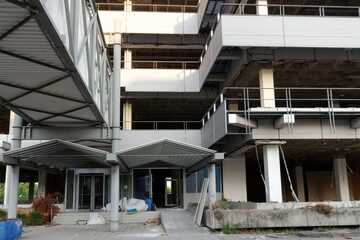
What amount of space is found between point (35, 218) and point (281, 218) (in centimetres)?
→ 1297

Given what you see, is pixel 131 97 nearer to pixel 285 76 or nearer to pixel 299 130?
pixel 285 76

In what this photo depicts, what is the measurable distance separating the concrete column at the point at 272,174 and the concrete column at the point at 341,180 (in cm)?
771

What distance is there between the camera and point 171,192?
2920 centimetres

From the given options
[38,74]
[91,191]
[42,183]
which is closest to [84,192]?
[91,191]

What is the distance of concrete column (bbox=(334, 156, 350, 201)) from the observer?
21969mm

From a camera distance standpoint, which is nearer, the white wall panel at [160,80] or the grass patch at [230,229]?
the grass patch at [230,229]

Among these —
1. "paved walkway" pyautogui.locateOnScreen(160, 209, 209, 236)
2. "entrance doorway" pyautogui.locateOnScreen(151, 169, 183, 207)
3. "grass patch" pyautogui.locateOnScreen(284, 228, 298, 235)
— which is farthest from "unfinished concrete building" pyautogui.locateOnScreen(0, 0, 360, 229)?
"grass patch" pyautogui.locateOnScreen(284, 228, 298, 235)

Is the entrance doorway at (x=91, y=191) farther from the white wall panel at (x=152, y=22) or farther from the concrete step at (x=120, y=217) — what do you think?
the white wall panel at (x=152, y=22)

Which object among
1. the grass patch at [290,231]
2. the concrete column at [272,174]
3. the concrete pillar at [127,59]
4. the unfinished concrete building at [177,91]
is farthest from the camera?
Answer: the concrete pillar at [127,59]

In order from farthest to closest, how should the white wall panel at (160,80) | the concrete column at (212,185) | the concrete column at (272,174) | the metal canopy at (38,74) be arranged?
the white wall panel at (160,80), the concrete column at (272,174), the concrete column at (212,185), the metal canopy at (38,74)

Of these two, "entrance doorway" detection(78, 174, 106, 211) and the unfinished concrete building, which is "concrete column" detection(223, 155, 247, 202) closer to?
the unfinished concrete building

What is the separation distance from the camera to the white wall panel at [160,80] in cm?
2652

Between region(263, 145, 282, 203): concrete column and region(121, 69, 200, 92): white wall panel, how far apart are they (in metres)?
10.6

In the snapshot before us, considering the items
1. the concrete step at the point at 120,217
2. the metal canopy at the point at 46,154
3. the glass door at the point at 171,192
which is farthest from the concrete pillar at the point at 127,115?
the concrete step at the point at 120,217
